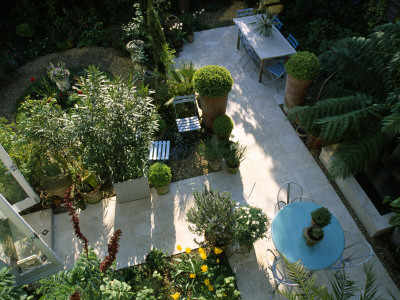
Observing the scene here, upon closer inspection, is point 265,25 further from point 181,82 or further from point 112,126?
point 112,126

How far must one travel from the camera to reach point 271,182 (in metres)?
6.57

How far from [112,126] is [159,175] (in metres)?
1.49

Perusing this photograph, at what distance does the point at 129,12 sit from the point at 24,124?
6.44m

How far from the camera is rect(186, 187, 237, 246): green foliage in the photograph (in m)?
5.00

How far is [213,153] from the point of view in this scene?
645 cm

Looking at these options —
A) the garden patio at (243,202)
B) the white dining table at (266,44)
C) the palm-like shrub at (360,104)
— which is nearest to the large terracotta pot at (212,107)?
the garden patio at (243,202)

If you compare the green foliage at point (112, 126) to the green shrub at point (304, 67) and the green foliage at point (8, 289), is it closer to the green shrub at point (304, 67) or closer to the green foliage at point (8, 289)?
the green foliage at point (8, 289)

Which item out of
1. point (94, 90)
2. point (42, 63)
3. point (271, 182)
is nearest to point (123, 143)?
point (94, 90)

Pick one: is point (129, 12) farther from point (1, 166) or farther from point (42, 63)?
point (1, 166)

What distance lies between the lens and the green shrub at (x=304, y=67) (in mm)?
6766

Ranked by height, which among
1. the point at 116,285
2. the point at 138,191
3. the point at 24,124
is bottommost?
the point at 138,191

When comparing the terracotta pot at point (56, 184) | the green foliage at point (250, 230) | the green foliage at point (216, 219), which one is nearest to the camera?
the green foliage at point (216, 219)

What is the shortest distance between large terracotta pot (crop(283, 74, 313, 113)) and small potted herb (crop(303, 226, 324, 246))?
3.65 meters

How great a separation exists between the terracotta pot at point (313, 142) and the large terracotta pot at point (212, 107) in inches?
78.5
